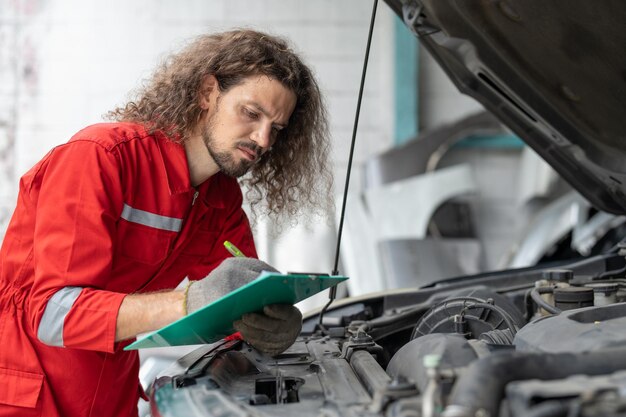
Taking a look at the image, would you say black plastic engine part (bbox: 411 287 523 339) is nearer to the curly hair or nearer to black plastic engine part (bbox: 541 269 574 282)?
black plastic engine part (bbox: 541 269 574 282)

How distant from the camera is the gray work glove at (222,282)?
115cm

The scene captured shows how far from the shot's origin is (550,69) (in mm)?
1617

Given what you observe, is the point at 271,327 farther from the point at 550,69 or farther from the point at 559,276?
the point at 550,69

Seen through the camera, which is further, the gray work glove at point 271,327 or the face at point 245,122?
the face at point 245,122

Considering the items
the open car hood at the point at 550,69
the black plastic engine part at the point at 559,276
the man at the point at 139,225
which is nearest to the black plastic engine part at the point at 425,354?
the man at the point at 139,225

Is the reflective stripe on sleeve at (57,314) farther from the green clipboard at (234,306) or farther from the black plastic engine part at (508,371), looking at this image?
the black plastic engine part at (508,371)

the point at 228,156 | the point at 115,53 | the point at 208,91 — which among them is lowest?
the point at 228,156

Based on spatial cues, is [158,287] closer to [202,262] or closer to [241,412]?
[202,262]

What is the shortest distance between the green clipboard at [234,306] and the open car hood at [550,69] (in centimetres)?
75

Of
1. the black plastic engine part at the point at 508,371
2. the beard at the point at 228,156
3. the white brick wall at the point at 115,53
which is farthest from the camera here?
the white brick wall at the point at 115,53

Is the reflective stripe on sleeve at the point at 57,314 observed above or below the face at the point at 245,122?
below

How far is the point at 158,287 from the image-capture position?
1.65m

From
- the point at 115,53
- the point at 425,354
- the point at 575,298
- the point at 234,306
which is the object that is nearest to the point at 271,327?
the point at 234,306

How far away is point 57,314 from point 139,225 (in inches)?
11.6
